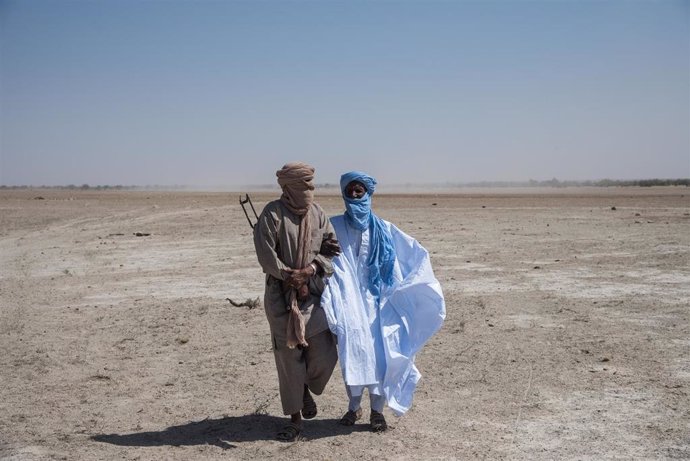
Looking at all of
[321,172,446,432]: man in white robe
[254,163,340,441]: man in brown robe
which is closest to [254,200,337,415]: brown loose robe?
[254,163,340,441]: man in brown robe

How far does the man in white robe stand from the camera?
17.3ft

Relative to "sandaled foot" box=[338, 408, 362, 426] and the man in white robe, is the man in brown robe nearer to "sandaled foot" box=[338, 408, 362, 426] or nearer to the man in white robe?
the man in white robe

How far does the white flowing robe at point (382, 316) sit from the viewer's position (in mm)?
5262

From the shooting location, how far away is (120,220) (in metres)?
26.3

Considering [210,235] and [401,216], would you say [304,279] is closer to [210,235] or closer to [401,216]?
[210,235]

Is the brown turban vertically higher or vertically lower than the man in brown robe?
higher

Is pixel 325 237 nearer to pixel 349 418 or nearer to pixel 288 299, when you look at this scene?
pixel 288 299

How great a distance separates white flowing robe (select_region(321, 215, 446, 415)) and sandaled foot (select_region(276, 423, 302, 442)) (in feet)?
1.70

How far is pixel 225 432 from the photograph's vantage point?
5.59 m

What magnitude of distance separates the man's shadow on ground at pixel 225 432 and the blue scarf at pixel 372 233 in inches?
44.3

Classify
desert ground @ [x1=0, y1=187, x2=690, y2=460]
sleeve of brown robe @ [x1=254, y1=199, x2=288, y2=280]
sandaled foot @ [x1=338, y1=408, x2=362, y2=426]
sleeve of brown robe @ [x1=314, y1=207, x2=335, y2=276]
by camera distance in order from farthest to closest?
sandaled foot @ [x1=338, y1=408, x2=362, y2=426], desert ground @ [x1=0, y1=187, x2=690, y2=460], sleeve of brown robe @ [x1=314, y1=207, x2=335, y2=276], sleeve of brown robe @ [x1=254, y1=199, x2=288, y2=280]

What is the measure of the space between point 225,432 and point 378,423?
116 centimetres

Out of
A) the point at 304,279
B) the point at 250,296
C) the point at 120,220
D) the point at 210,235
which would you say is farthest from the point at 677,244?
the point at 120,220

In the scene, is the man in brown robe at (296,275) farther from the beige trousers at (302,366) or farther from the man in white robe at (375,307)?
the man in white robe at (375,307)
